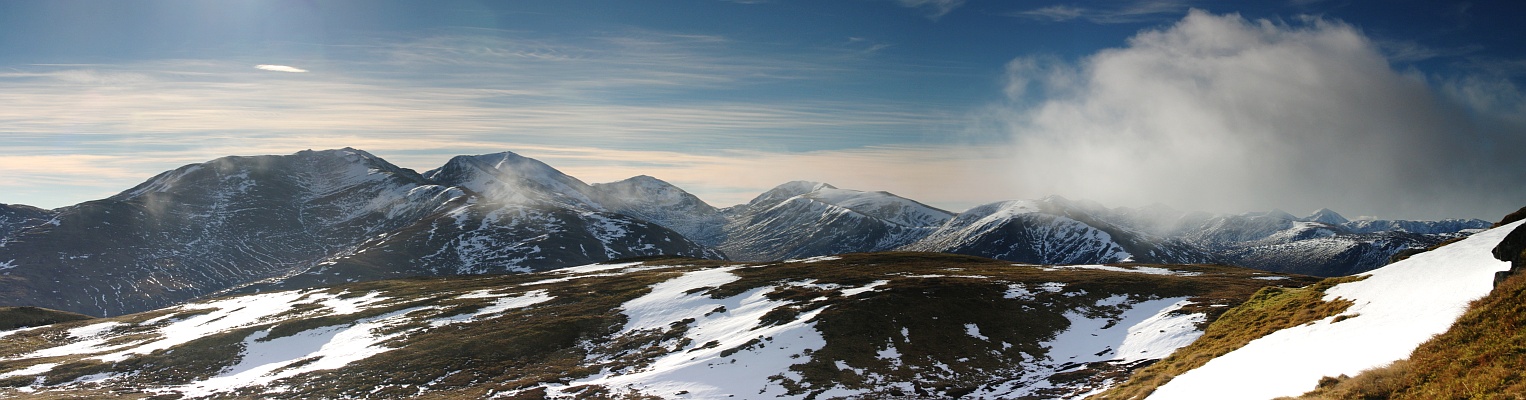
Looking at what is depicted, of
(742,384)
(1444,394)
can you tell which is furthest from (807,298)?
(1444,394)

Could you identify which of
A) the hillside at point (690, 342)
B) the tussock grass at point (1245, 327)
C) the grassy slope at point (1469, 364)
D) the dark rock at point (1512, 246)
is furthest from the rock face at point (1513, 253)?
the hillside at point (690, 342)

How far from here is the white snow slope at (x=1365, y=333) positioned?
20.2m

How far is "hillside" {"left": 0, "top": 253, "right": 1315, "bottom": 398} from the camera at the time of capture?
47188 mm

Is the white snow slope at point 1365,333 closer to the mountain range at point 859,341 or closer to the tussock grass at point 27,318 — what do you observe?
the mountain range at point 859,341

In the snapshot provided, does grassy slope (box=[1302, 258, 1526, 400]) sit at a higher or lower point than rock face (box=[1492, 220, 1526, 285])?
lower

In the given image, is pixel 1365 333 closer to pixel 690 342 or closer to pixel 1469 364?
pixel 1469 364

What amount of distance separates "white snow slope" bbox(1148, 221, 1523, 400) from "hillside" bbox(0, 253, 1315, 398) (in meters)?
14.1

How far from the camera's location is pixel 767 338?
54.3 metres

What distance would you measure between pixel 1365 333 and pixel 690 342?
46.5 meters

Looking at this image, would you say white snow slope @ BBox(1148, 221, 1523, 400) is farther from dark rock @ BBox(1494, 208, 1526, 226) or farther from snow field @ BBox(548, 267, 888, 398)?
snow field @ BBox(548, 267, 888, 398)

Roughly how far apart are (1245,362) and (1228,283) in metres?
58.6

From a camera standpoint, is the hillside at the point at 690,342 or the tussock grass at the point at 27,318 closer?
the hillside at the point at 690,342

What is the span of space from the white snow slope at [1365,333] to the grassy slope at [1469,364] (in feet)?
2.51

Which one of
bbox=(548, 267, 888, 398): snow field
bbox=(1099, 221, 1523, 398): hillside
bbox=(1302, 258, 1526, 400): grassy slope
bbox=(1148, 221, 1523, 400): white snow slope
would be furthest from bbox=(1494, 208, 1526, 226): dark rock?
bbox=(548, 267, 888, 398): snow field
